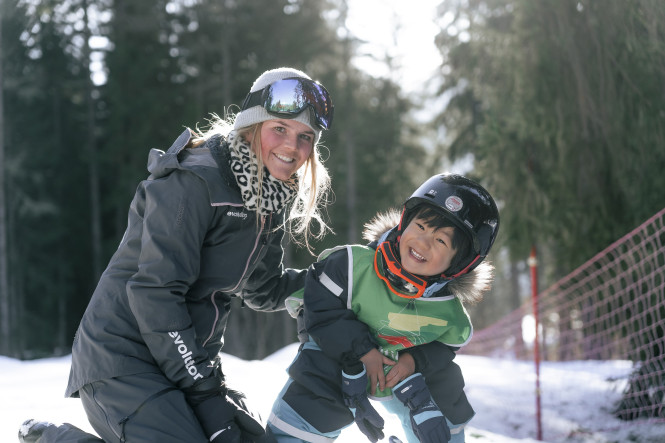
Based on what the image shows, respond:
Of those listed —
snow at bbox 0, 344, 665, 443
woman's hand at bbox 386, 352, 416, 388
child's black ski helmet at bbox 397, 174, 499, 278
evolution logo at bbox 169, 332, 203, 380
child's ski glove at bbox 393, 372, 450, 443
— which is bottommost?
snow at bbox 0, 344, 665, 443

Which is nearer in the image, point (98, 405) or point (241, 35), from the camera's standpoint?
point (98, 405)

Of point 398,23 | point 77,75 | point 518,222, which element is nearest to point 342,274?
point 518,222

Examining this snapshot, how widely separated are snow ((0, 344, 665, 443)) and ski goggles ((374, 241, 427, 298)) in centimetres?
128

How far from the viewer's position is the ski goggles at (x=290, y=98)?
9.02ft

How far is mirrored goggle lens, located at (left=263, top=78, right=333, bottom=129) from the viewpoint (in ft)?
9.02

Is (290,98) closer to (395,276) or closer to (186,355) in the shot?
(395,276)

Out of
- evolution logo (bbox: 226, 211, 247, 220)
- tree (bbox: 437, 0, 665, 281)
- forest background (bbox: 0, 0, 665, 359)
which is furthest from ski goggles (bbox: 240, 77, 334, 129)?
forest background (bbox: 0, 0, 665, 359)

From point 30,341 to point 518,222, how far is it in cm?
2052

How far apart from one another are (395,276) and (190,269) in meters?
0.89

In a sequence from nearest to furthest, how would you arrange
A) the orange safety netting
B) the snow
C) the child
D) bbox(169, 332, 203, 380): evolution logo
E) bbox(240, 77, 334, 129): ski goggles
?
1. bbox(169, 332, 203, 380): evolution logo
2. the child
3. bbox(240, 77, 334, 129): ski goggles
4. the snow
5. the orange safety netting

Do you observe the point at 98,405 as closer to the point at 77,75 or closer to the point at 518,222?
the point at 518,222

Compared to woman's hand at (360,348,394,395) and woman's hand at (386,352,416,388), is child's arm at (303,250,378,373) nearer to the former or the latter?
woman's hand at (360,348,394,395)

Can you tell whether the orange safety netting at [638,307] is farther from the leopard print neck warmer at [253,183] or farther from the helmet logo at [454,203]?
the leopard print neck warmer at [253,183]

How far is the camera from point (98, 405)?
2.53 meters
